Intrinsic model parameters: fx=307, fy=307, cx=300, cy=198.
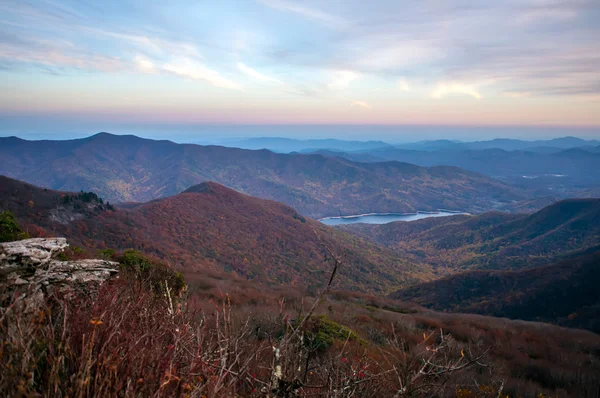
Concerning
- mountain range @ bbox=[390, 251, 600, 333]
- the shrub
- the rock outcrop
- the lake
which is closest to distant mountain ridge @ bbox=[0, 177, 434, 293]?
mountain range @ bbox=[390, 251, 600, 333]

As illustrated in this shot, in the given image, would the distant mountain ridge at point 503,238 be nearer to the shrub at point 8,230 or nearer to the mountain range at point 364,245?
the mountain range at point 364,245

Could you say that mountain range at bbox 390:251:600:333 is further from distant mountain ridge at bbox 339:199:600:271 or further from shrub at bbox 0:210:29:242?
Result: shrub at bbox 0:210:29:242

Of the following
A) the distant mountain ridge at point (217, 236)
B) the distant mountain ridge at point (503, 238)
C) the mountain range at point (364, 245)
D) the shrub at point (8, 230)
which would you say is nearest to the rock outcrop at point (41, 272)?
the mountain range at point (364, 245)

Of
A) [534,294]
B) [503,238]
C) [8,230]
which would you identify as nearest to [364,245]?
[503,238]

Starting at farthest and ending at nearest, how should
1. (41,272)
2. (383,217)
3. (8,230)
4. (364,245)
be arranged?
(383,217) → (364,245) → (8,230) → (41,272)

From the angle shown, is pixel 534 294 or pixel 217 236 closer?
pixel 534 294

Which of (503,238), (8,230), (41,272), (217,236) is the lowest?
(503,238)

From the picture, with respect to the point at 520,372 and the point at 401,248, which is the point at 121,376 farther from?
the point at 401,248

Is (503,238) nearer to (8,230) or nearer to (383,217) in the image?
(383,217)
